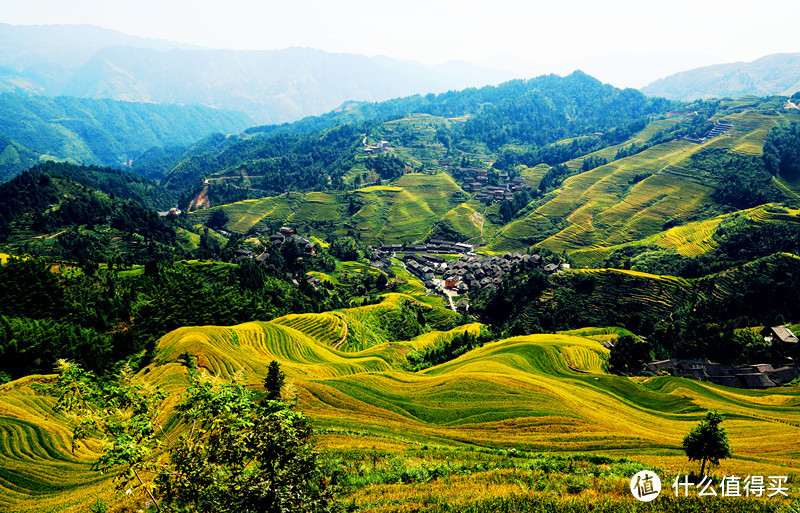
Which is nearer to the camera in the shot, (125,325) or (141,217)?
(125,325)

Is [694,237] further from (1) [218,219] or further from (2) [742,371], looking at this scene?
(1) [218,219]

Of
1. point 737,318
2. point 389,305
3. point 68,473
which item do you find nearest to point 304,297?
point 389,305

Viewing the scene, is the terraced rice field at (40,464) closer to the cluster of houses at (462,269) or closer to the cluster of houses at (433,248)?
the cluster of houses at (462,269)

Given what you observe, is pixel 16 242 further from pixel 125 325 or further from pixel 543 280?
pixel 543 280

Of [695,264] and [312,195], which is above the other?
[312,195]

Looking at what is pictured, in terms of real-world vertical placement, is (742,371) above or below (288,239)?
below

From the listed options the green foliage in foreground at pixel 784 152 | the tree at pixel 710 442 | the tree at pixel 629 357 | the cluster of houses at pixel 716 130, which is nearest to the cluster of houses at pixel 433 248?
the tree at pixel 629 357
